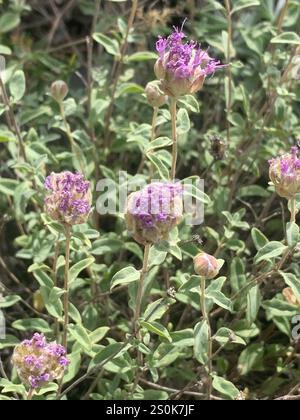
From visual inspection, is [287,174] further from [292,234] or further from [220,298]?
[220,298]

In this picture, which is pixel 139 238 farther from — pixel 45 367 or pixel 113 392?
pixel 113 392

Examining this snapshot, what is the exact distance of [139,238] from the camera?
1384mm

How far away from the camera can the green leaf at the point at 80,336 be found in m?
1.64

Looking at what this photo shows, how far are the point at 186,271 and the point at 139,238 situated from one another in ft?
2.19

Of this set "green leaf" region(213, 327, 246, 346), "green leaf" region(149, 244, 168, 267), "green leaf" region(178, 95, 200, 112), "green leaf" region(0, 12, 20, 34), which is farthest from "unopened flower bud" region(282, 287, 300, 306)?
"green leaf" region(0, 12, 20, 34)

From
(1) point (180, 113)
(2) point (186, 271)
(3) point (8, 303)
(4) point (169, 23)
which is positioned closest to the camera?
(1) point (180, 113)

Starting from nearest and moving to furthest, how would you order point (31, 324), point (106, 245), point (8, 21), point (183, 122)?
1. point (183, 122)
2. point (31, 324)
3. point (106, 245)
4. point (8, 21)

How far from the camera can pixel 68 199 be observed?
1488mm

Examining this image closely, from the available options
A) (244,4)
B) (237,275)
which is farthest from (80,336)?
(244,4)

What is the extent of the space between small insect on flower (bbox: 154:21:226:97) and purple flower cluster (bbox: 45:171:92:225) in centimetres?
25

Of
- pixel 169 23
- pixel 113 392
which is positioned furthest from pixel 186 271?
pixel 169 23

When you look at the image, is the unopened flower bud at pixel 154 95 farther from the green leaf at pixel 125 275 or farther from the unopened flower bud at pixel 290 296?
the unopened flower bud at pixel 290 296

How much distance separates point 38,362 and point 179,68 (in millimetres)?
600

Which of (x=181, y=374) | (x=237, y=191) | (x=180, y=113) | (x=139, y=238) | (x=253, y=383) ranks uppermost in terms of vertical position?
(x=180, y=113)
